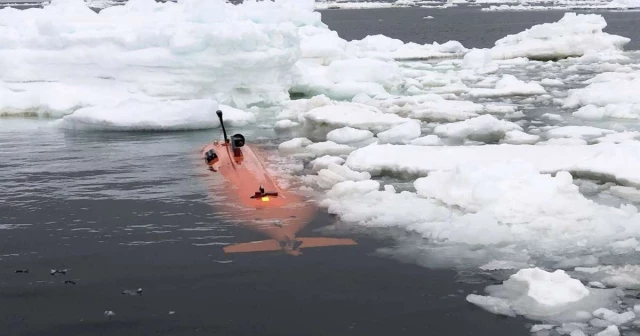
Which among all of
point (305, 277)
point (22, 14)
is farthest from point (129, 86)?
point (305, 277)

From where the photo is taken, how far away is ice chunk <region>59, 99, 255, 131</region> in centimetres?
1486

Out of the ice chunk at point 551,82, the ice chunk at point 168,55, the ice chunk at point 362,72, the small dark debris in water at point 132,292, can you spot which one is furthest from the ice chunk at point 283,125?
the ice chunk at point 551,82

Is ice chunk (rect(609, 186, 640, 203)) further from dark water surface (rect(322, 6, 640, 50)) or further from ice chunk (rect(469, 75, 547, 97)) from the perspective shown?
dark water surface (rect(322, 6, 640, 50))

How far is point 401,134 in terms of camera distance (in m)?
13.0

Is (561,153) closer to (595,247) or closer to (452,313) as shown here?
(595,247)

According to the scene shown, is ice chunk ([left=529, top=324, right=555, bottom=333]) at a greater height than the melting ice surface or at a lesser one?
lesser

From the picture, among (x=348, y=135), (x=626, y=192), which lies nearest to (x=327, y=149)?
(x=348, y=135)

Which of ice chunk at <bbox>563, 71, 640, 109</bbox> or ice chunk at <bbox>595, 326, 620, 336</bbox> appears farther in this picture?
ice chunk at <bbox>563, 71, 640, 109</bbox>

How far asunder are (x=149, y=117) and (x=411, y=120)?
17.2ft

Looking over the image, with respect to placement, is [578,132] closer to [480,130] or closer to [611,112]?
[480,130]

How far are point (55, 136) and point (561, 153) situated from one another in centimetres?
971

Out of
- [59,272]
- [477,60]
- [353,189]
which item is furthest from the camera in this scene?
[477,60]

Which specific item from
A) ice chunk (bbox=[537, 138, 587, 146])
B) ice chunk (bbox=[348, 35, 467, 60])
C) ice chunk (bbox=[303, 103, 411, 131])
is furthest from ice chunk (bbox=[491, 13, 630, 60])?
ice chunk (bbox=[537, 138, 587, 146])

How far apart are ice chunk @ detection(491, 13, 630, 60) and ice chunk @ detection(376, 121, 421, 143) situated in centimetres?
1846
